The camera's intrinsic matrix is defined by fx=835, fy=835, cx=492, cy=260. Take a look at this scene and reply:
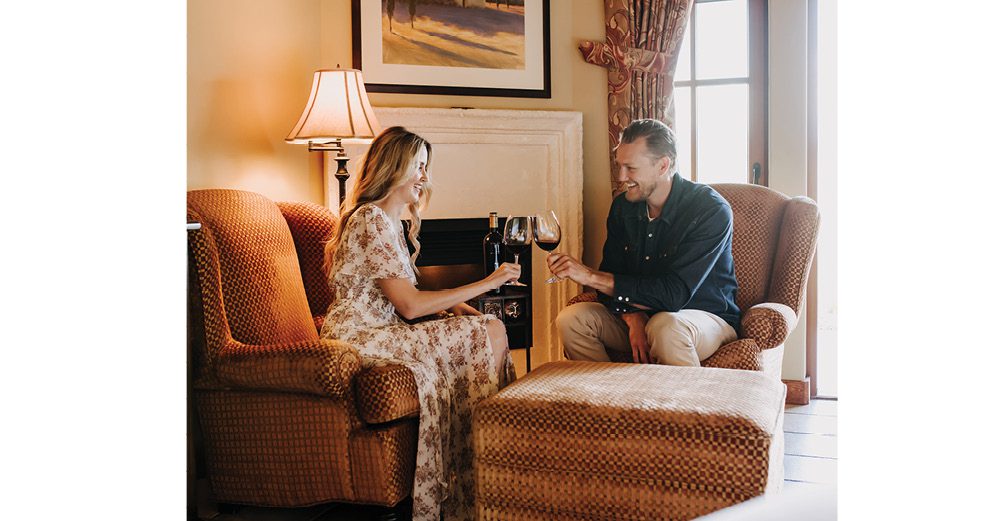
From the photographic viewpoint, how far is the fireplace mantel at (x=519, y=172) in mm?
3957

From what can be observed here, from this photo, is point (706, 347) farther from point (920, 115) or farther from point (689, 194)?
point (920, 115)

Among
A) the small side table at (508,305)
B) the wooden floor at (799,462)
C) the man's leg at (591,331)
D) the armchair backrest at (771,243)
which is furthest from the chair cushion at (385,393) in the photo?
the armchair backrest at (771,243)

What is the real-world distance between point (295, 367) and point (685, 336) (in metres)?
1.21

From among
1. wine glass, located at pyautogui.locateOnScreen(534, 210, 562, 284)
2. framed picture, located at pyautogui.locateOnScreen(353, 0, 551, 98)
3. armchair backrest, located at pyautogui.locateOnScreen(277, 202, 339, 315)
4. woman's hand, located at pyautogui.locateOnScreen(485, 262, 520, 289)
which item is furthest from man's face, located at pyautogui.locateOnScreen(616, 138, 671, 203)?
framed picture, located at pyautogui.locateOnScreen(353, 0, 551, 98)

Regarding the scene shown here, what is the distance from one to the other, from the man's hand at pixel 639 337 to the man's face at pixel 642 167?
45cm

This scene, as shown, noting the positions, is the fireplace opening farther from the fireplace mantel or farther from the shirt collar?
the shirt collar

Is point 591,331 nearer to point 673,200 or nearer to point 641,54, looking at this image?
point 673,200

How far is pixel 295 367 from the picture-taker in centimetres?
225

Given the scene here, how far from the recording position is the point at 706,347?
2.71m

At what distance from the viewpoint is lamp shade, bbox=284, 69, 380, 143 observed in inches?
121

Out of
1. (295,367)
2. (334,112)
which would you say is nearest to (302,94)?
(334,112)

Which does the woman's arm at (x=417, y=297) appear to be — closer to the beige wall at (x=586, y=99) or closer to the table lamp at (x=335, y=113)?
the table lamp at (x=335, y=113)

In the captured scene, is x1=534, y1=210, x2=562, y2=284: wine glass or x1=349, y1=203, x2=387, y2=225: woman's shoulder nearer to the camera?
x1=349, y1=203, x2=387, y2=225: woman's shoulder

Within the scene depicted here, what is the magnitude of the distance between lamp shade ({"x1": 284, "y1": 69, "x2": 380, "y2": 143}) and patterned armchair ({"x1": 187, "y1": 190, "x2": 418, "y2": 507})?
52 centimetres
